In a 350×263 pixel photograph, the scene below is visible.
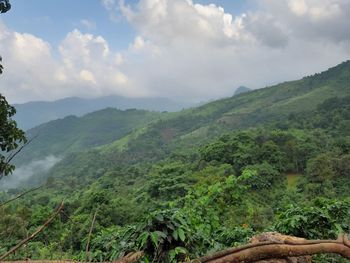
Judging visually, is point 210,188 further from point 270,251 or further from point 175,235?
point 270,251

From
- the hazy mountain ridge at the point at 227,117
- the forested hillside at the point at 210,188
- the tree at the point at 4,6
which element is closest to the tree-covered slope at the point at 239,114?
the hazy mountain ridge at the point at 227,117

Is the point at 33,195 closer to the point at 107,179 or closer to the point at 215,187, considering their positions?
the point at 107,179

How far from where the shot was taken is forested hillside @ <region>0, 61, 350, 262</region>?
13.8 feet

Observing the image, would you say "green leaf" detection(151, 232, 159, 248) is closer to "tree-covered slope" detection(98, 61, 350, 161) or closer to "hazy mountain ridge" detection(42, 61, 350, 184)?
"hazy mountain ridge" detection(42, 61, 350, 184)

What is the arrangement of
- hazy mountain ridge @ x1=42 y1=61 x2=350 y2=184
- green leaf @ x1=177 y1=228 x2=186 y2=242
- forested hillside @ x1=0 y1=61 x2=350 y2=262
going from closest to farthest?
green leaf @ x1=177 y1=228 x2=186 y2=242 → forested hillside @ x1=0 y1=61 x2=350 y2=262 → hazy mountain ridge @ x1=42 y1=61 x2=350 y2=184

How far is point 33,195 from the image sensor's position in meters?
70.8

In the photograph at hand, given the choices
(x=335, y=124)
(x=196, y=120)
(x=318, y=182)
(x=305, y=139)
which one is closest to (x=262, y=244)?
(x=318, y=182)

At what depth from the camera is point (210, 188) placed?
7559 mm

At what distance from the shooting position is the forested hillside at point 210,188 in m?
4.21

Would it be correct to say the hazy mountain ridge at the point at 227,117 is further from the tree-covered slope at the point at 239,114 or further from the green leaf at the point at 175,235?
the green leaf at the point at 175,235

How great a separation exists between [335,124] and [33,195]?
2292 inches

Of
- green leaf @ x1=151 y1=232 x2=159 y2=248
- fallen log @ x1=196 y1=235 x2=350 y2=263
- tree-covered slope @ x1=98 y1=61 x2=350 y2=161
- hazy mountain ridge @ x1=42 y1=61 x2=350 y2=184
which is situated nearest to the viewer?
fallen log @ x1=196 y1=235 x2=350 y2=263

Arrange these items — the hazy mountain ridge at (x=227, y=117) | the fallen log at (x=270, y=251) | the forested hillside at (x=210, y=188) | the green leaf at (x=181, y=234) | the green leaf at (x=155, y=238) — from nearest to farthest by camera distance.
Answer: the fallen log at (x=270, y=251)
the green leaf at (x=155, y=238)
the green leaf at (x=181, y=234)
the forested hillside at (x=210, y=188)
the hazy mountain ridge at (x=227, y=117)

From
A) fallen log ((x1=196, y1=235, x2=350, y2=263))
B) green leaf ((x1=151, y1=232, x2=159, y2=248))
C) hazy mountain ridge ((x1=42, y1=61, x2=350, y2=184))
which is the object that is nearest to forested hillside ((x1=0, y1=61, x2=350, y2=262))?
green leaf ((x1=151, y1=232, x2=159, y2=248))
